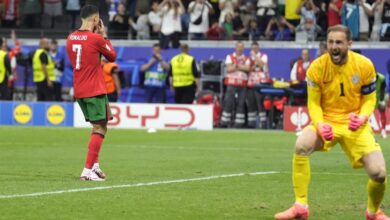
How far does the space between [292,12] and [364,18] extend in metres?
2.25

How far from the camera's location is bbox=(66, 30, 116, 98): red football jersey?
Answer: 47.3 feet

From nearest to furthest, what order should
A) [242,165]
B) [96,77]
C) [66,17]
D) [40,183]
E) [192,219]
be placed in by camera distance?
[192,219] → [40,183] → [96,77] → [242,165] → [66,17]

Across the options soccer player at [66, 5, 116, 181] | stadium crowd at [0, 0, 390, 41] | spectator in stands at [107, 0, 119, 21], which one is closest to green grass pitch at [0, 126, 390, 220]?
soccer player at [66, 5, 116, 181]

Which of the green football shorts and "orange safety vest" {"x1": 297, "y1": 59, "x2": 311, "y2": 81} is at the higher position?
the green football shorts

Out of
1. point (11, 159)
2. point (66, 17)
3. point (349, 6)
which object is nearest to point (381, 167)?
point (11, 159)

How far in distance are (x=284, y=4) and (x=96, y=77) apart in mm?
19867

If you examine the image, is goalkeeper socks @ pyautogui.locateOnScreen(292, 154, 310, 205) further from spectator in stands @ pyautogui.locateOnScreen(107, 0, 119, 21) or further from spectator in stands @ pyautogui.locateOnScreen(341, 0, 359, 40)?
spectator in stands @ pyautogui.locateOnScreen(107, 0, 119, 21)

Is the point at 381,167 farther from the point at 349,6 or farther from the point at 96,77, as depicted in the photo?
the point at 349,6

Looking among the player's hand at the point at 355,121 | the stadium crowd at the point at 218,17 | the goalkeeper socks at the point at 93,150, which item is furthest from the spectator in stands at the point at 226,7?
the player's hand at the point at 355,121

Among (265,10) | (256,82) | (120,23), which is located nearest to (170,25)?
(120,23)

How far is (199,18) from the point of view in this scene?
Result: 33812 millimetres

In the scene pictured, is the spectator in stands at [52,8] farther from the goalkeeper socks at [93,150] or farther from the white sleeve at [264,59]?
the goalkeeper socks at [93,150]

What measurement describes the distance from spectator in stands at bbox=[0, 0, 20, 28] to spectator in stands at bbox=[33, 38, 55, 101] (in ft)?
16.2

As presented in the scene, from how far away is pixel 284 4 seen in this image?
33719mm
